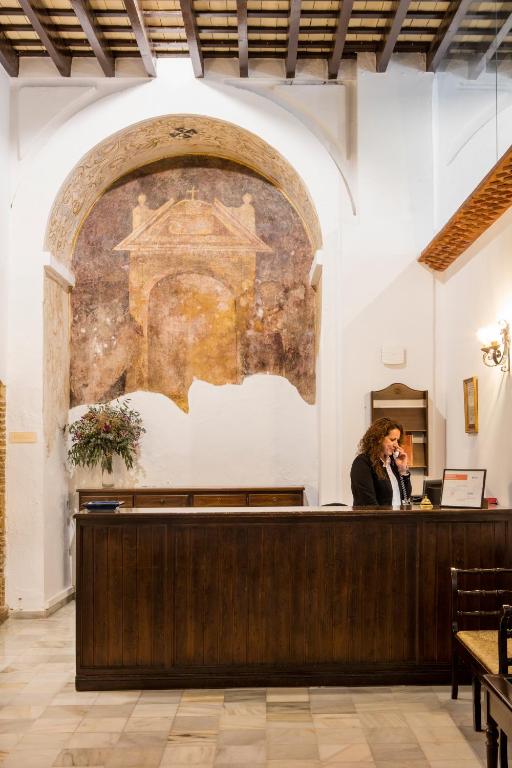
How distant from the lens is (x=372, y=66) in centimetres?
839

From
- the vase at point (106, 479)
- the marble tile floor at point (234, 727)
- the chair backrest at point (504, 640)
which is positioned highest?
the vase at point (106, 479)

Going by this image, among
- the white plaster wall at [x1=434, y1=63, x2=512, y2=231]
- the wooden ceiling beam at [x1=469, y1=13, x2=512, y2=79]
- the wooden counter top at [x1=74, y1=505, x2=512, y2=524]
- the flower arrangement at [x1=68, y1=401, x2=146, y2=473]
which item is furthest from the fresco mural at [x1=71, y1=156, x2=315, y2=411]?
the wooden counter top at [x1=74, y1=505, x2=512, y2=524]

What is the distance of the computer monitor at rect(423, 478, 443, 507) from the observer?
21.1ft

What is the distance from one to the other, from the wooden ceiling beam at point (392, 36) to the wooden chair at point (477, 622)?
4897mm

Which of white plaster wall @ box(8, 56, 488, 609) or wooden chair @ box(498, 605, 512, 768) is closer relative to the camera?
wooden chair @ box(498, 605, 512, 768)

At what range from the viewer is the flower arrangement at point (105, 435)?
885 centimetres

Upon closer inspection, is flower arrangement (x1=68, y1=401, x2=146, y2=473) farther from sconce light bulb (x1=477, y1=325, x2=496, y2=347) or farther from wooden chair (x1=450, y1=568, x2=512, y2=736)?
wooden chair (x1=450, y1=568, x2=512, y2=736)

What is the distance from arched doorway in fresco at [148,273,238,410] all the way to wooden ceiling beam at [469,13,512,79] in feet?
13.1

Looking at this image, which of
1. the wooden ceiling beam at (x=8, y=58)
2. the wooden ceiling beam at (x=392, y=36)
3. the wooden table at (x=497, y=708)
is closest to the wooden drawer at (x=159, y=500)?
the wooden ceiling beam at (x=8, y=58)

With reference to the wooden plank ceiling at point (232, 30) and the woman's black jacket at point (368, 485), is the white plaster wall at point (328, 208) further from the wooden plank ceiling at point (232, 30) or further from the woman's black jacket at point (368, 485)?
the woman's black jacket at point (368, 485)

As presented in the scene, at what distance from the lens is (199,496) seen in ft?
28.5

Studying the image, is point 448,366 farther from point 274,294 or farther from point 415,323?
point 274,294

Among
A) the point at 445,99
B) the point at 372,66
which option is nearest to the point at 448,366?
the point at 445,99

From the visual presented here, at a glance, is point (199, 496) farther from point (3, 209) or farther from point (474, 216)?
point (474, 216)
